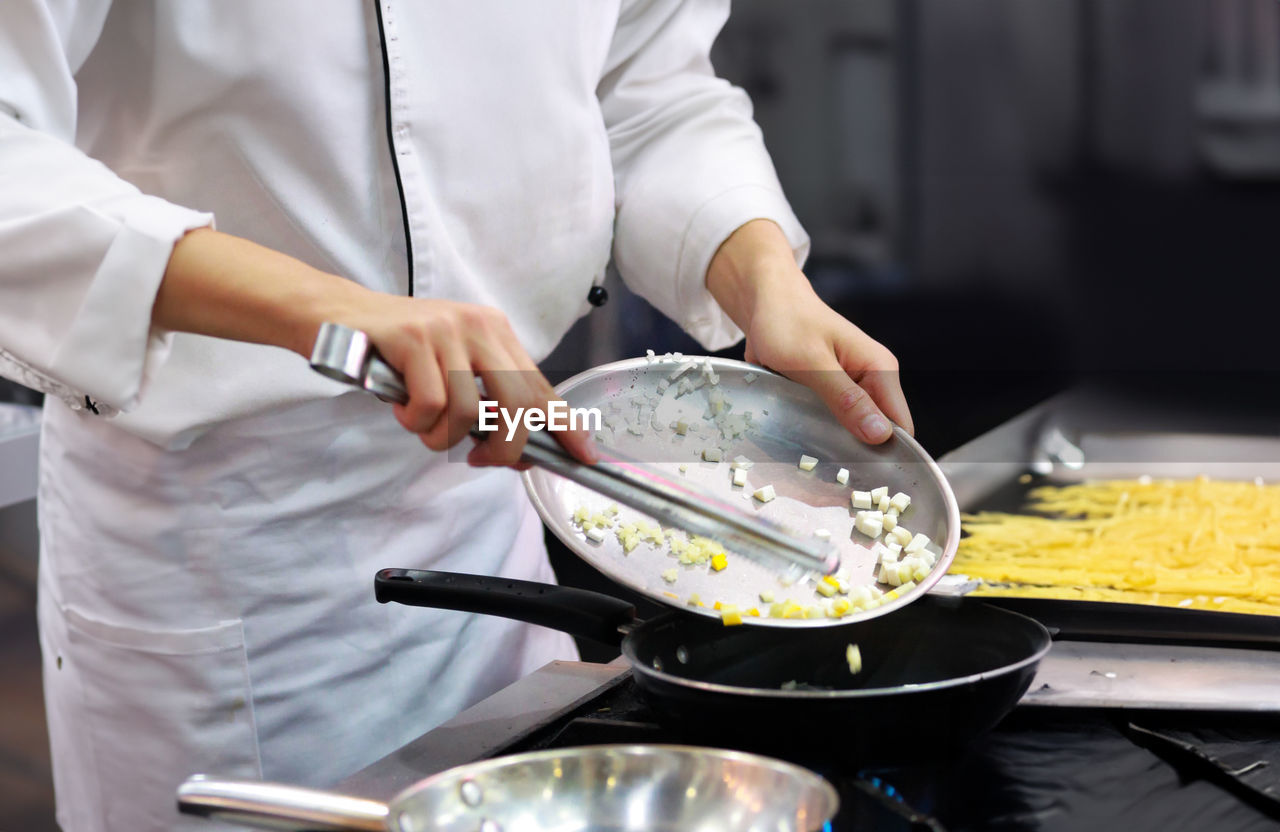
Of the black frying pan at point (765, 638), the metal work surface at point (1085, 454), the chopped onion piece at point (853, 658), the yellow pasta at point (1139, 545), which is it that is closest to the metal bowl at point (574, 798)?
the black frying pan at point (765, 638)

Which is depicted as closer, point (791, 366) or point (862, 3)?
point (791, 366)

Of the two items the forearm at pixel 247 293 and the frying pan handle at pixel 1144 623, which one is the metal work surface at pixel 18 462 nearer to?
the forearm at pixel 247 293

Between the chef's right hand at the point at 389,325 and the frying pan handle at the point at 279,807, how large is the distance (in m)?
0.21

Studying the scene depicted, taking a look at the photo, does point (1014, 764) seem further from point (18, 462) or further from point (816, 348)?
point (18, 462)

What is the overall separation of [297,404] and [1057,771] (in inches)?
24.4

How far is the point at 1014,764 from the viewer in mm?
713

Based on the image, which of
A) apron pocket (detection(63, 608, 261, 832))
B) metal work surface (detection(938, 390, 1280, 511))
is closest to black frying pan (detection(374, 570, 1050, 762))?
apron pocket (detection(63, 608, 261, 832))

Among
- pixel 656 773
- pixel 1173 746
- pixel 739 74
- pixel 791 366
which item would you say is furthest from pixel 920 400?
pixel 656 773

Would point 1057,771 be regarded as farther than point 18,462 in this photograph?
No

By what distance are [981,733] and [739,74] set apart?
184 centimetres

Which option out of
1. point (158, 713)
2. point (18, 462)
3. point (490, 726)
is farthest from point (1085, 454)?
point (18, 462)

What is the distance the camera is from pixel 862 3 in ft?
7.57

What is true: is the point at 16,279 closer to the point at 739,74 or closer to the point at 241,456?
the point at 241,456

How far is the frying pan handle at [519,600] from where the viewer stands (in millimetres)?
786
